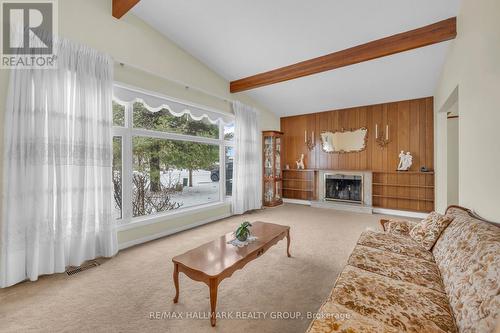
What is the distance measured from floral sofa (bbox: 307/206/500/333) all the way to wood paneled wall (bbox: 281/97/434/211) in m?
3.61

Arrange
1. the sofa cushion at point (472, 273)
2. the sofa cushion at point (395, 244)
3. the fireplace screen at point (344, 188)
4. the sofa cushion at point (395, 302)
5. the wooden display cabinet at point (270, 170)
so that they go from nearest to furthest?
1. the sofa cushion at point (472, 273)
2. the sofa cushion at point (395, 302)
3. the sofa cushion at point (395, 244)
4. the fireplace screen at point (344, 188)
5. the wooden display cabinet at point (270, 170)

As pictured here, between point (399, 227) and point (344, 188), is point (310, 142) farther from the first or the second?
point (399, 227)

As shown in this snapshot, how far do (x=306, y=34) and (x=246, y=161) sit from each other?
2.88 metres

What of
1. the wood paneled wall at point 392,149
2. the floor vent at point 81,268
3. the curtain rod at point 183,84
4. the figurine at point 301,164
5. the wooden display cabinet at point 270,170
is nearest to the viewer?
the floor vent at point 81,268

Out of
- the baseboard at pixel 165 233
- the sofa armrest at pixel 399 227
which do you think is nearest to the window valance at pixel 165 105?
the baseboard at pixel 165 233

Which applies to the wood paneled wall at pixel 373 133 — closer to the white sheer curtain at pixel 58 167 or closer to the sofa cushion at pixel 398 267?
the sofa cushion at pixel 398 267

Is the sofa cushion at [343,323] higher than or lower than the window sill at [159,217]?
higher

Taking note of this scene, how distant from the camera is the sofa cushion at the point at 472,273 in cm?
101

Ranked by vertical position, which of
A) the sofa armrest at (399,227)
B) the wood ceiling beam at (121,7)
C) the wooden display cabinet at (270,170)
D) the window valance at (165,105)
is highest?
the wood ceiling beam at (121,7)

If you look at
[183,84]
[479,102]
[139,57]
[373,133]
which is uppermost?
[139,57]

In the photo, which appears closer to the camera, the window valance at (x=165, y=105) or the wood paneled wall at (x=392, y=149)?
the window valance at (x=165, y=105)

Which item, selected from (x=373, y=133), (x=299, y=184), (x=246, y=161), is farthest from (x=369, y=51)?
(x=299, y=184)

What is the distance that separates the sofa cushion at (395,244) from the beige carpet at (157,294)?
1.77 feet

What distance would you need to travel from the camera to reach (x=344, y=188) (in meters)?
5.88
